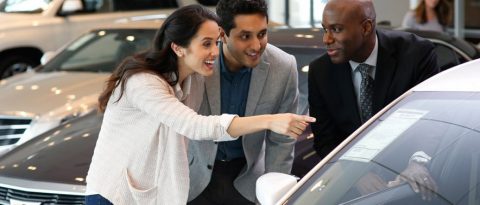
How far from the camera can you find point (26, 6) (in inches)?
424

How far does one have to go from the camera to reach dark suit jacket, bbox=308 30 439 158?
11.0ft

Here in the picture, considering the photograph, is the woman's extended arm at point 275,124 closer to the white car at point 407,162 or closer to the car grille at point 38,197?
the white car at point 407,162

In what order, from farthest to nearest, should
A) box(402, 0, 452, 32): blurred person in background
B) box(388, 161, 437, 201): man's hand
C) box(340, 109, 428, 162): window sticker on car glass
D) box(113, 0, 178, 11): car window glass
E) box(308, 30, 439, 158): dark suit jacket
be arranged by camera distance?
box(113, 0, 178, 11): car window glass, box(402, 0, 452, 32): blurred person in background, box(308, 30, 439, 158): dark suit jacket, box(340, 109, 428, 162): window sticker on car glass, box(388, 161, 437, 201): man's hand

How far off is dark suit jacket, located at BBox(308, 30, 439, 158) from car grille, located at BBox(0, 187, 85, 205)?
1357 millimetres

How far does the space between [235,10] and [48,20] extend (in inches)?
295

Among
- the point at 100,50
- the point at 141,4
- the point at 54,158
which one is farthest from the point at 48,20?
the point at 54,158

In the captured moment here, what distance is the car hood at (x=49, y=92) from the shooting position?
6445mm

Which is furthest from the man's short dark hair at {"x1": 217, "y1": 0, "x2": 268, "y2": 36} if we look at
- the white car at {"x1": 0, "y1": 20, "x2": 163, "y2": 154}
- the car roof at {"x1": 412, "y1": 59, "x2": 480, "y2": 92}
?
the white car at {"x1": 0, "y1": 20, "x2": 163, "y2": 154}

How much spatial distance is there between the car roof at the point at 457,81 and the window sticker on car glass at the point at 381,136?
13 cm

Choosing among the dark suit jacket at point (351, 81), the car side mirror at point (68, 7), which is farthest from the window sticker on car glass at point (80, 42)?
the dark suit jacket at point (351, 81)

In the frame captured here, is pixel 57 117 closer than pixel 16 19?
Yes

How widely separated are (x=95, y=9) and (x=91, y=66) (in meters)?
3.48

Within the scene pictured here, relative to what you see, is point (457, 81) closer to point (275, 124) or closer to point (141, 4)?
point (275, 124)

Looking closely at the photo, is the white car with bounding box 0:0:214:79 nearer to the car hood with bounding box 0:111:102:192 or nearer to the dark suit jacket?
the car hood with bounding box 0:111:102:192
